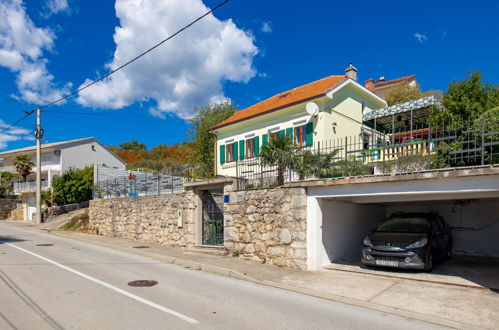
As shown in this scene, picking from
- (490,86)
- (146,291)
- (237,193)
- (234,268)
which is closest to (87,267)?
(146,291)

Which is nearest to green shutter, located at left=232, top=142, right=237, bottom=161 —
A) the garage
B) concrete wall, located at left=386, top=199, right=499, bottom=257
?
the garage

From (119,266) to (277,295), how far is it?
17.9ft

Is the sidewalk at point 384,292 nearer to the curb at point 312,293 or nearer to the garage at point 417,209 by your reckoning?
the curb at point 312,293

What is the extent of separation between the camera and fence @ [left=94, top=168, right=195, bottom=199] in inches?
616

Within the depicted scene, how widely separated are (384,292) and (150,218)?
471 inches

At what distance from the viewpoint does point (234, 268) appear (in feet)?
30.7

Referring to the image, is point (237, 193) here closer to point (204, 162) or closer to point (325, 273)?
point (325, 273)

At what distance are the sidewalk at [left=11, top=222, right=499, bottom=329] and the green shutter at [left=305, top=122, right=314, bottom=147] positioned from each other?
337 inches

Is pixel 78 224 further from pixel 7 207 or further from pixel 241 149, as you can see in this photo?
pixel 7 207

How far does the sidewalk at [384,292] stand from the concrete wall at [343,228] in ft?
3.38

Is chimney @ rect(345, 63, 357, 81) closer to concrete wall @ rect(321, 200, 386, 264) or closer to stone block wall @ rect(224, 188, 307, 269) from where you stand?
concrete wall @ rect(321, 200, 386, 264)

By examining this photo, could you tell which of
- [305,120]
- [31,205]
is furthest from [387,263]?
[31,205]

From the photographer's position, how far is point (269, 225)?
10227 mm

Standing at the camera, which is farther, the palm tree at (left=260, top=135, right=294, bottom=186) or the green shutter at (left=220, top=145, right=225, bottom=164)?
the green shutter at (left=220, top=145, right=225, bottom=164)
